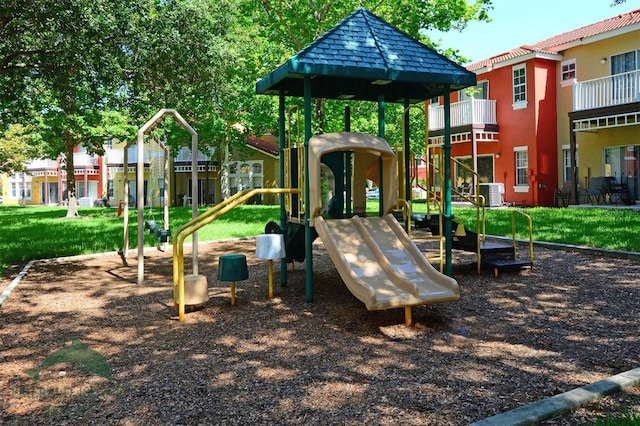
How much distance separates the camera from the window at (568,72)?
22.6 metres

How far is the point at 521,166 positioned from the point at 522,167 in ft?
0.28

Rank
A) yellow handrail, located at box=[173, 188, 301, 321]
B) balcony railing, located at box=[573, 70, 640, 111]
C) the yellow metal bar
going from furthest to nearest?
balcony railing, located at box=[573, 70, 640, 111], yellow handrail, located at box=[173, 188, 301, 321], the yellow metal bar

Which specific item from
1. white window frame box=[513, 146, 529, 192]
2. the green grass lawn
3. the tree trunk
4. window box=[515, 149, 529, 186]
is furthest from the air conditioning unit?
the tree trunk

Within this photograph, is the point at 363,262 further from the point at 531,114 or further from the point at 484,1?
the point at 531,114

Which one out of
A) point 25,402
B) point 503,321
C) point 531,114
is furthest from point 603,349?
point 531,114

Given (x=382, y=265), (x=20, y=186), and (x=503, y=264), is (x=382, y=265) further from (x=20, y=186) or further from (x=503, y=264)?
(x=20, y=186)

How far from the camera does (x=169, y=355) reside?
15.7ft

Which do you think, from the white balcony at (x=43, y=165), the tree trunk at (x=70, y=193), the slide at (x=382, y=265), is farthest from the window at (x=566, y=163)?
the white balcony at (x=43, y=165)

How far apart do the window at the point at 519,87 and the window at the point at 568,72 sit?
162cm

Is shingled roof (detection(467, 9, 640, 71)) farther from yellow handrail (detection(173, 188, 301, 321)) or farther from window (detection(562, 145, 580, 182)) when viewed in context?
yellow handrail (detection(173, 188, 301, 321))

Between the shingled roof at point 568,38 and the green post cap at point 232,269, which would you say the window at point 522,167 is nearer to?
the shingled roof at point 568,38

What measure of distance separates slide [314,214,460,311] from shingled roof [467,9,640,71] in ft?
60.3

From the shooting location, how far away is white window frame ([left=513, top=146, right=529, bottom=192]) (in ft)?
77.3

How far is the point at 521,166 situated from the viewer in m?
24.0
